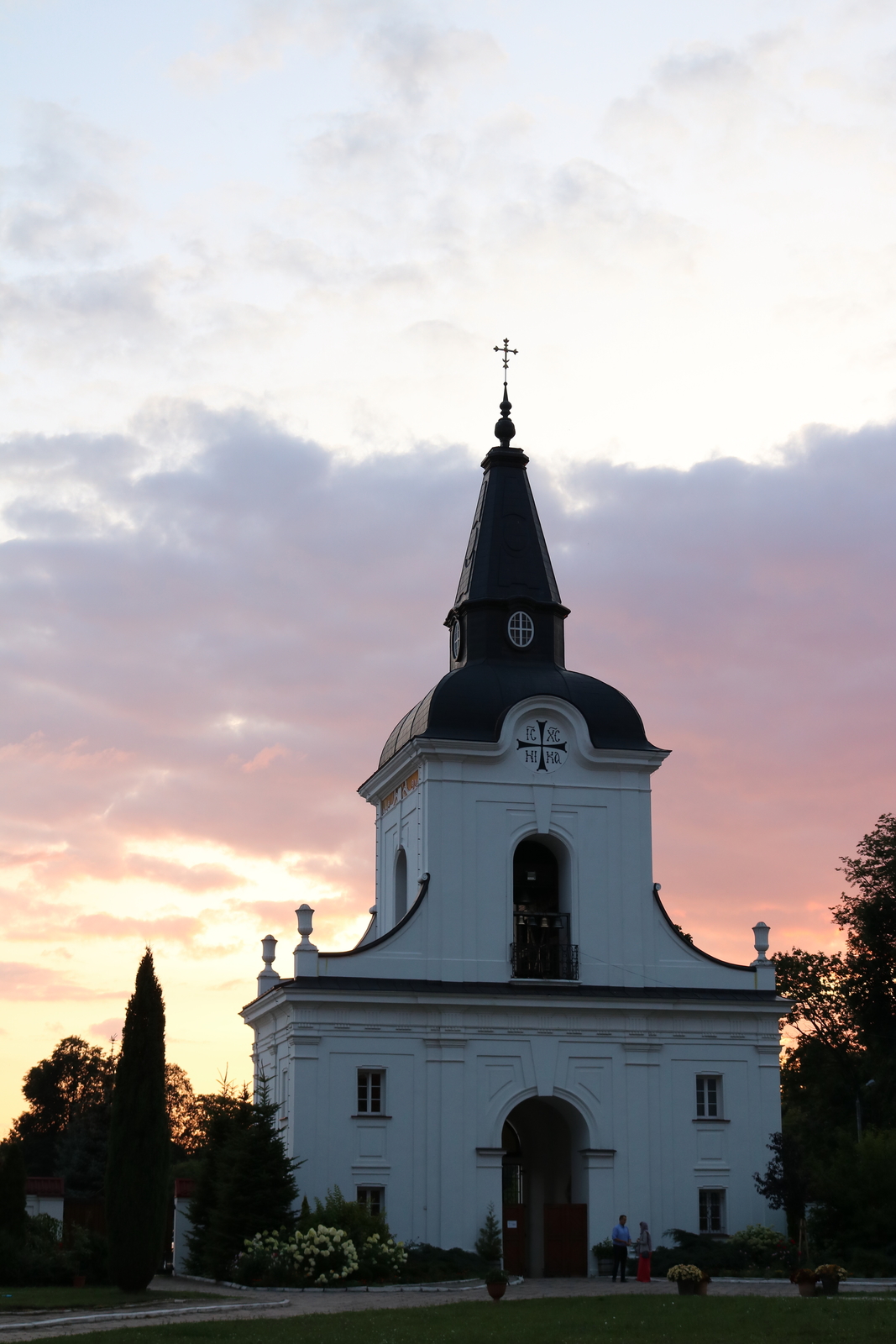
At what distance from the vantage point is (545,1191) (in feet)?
130


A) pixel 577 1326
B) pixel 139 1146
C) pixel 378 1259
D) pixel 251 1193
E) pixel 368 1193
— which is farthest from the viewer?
pixel 368 1193

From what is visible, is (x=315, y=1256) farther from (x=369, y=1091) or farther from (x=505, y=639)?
(x=505, y=639)

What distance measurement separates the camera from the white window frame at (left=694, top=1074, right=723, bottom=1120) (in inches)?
1452

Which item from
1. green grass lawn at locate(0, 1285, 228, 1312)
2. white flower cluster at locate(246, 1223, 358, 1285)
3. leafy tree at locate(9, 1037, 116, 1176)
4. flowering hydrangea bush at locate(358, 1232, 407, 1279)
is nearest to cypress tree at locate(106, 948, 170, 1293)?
green grass lawn at locate(0, 1285, 228, 1312)

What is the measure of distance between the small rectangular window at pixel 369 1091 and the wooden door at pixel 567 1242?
4762 mm

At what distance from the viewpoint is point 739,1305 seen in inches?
948

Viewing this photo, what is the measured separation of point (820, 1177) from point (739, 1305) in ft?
39.9

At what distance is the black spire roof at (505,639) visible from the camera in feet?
125

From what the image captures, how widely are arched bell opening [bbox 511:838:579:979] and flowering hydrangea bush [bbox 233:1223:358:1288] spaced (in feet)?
25.8

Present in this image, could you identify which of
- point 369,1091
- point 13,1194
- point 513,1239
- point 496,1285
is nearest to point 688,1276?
point 496,1285

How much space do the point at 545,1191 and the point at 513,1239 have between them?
3.41 meters

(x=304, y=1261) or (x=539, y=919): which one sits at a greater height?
(x=539, y=919)

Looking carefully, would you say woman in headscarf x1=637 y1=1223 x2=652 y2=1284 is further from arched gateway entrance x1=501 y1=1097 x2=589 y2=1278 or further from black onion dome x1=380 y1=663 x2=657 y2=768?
black onion dome x1=380 y1=663 x2=657 y2=768

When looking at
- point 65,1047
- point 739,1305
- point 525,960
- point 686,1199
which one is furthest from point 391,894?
point 65,1047
